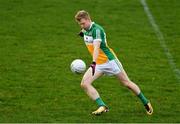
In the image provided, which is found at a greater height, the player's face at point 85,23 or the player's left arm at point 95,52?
the player's face at point 85,23

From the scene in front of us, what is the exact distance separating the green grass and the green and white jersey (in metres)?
1.23

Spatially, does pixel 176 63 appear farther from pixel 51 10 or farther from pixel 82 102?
pixel 51 10

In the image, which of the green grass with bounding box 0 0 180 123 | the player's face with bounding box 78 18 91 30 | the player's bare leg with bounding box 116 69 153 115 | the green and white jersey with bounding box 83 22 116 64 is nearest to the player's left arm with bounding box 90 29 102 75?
the green and white jersey with bounding box 83 22 116 64

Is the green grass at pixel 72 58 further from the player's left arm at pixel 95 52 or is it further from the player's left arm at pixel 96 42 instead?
the player's left arm at pixel 96 42

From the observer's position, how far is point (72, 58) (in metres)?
19.6

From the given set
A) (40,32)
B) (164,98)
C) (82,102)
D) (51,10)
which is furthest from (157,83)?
(51,10)

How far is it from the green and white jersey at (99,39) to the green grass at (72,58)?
4.04ft

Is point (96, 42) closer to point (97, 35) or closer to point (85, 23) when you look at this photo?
point (97, 35)

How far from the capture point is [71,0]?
88.4ft

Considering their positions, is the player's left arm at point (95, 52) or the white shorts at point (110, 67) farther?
the white shorts at point (110, 67)

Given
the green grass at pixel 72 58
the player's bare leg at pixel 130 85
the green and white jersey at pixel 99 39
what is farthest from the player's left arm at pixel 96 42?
the green grass at pixel 72 58

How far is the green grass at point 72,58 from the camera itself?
45.7 ft

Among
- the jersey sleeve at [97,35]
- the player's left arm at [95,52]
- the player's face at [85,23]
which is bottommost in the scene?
the player's left arm at [95,52]

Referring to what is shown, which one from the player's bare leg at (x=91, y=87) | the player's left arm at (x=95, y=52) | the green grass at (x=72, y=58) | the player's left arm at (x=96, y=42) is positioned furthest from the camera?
the green grass at (x=72, y=58)
